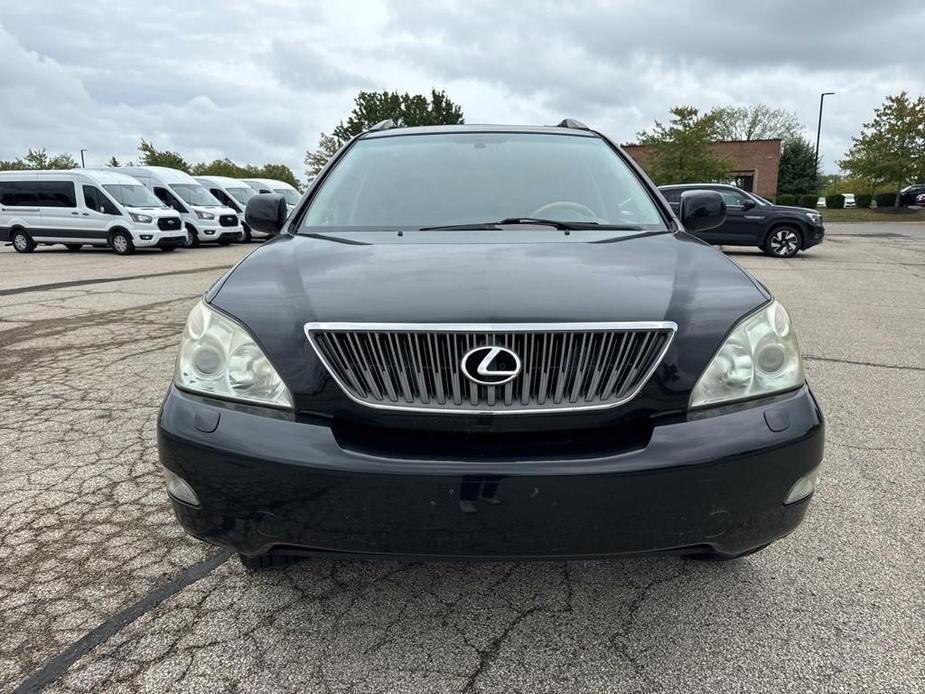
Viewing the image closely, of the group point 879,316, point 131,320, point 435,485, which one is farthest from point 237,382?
point 879,316

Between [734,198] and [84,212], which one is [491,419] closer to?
[734,198]

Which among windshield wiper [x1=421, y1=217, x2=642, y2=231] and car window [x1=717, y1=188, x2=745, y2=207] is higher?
car window [x1=717, y1=188, x2=745, y2=207]

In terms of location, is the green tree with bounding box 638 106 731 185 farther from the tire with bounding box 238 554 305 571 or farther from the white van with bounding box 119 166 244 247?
the tire with bounding box 238 554 305 571

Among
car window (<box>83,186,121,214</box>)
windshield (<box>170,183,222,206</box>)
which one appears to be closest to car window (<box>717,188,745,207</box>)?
windshield (<box>170,183,222,206</box>)

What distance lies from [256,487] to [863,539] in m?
2.25

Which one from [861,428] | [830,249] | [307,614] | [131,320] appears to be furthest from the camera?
[830,249]

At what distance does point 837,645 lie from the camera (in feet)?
6.17

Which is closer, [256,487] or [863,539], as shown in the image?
[256,487]

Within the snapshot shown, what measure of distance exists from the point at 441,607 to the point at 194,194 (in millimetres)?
21524

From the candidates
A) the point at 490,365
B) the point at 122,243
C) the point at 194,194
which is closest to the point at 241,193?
the point at 194,194

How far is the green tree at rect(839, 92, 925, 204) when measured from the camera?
115ft

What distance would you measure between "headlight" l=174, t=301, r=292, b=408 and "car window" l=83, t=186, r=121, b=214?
715 inches

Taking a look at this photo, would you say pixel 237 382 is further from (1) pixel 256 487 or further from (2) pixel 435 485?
(2) pixel 435 485

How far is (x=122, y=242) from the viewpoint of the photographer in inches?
691
